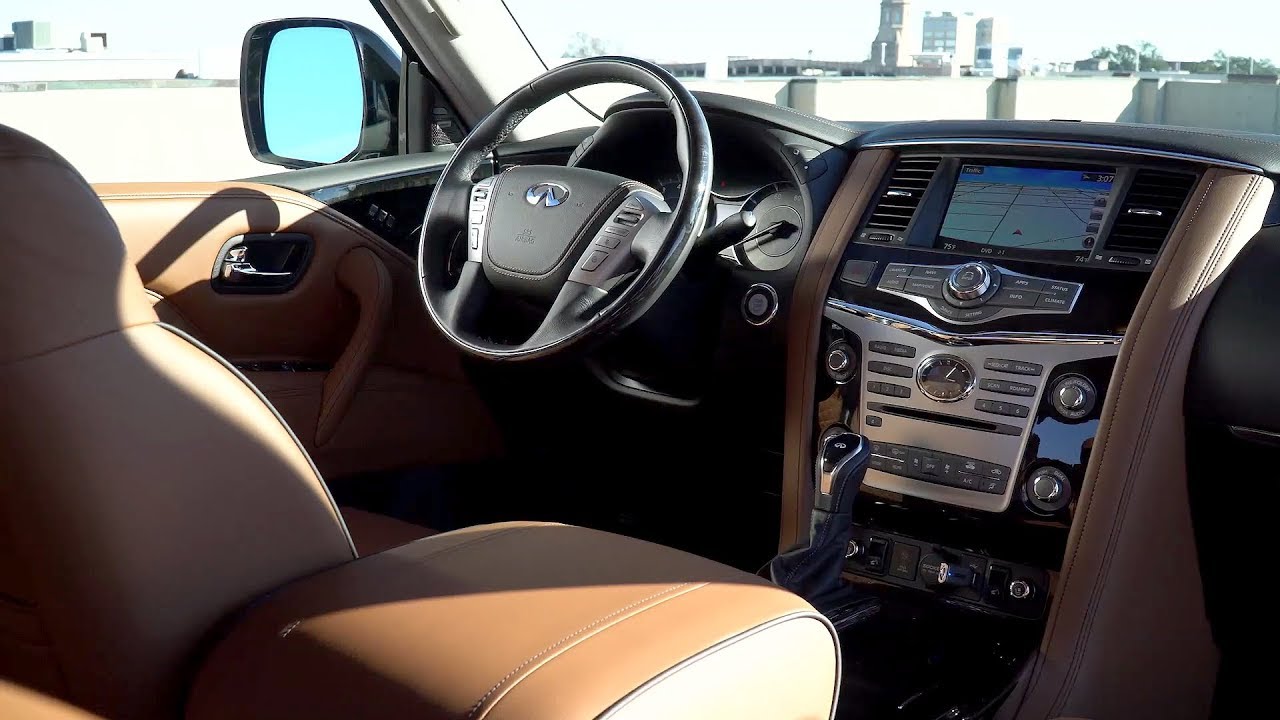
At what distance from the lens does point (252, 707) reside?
1.08 metres

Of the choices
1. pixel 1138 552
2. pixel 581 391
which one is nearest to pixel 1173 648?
pixel 1138 552

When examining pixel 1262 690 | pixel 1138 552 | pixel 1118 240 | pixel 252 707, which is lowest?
pixel 1262 690

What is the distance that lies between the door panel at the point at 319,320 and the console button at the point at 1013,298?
129 centimetres

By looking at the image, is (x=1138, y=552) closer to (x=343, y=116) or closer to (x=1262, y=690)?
(x=1262, y=690)

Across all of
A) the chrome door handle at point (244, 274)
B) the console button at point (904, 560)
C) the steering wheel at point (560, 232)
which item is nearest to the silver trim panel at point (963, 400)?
the console button at point (904, 560)

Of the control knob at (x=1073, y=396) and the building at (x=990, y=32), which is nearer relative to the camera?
the control knob at (x=1073, y=396)

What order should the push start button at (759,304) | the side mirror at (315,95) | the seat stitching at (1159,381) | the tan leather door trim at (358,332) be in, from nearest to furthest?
1. the seat stitching at (1159,381)
2. the push start button at (759,304)
3. the tan leather door trim at (358,332)
4. the side mirror at (315,95)

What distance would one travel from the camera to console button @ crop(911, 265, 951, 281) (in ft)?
6.97

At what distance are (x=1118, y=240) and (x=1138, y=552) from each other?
51 centimetres

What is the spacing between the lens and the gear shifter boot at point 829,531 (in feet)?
6.88

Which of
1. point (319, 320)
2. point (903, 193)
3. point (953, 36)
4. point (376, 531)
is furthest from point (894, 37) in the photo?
point (376, 531)

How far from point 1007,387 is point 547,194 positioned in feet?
2.93

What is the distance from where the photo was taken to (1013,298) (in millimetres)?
2033

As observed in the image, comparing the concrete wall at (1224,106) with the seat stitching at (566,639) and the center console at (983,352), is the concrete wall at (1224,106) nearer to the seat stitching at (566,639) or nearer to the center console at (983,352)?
the center console at (983,352)
